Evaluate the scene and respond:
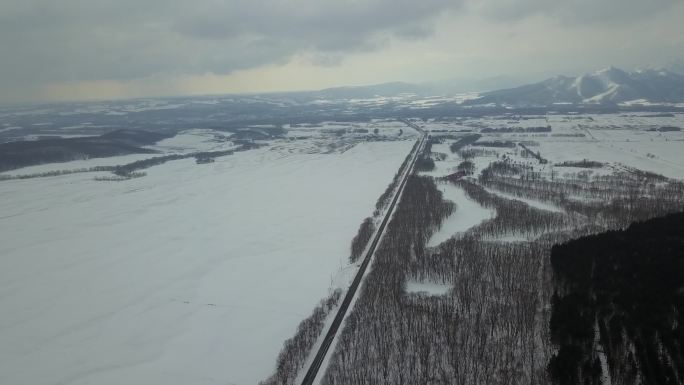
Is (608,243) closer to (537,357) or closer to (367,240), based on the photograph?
(537,357)

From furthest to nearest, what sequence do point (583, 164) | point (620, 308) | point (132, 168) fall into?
point (132, 168), point (583, 164), point (620, 308)

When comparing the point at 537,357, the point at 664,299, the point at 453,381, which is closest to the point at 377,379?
the point at 453,381

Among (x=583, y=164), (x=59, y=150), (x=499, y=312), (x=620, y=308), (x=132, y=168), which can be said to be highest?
(x=59, y=150)

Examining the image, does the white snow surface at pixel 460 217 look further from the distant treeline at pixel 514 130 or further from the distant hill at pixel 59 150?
the distant hill at pixel 59 150

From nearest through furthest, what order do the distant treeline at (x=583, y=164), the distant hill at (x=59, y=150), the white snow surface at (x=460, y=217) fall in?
the white snow surface at (x=460, y=217), the distant treeline at (x=583, y=164), the distant hill at (x=59, y=150)

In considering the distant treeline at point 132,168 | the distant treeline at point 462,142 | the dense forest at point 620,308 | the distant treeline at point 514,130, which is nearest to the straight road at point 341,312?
the dense forest at point 620,308

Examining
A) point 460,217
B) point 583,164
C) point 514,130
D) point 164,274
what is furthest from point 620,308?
point 514,130

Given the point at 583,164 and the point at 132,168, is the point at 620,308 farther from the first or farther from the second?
the point at 132,168
